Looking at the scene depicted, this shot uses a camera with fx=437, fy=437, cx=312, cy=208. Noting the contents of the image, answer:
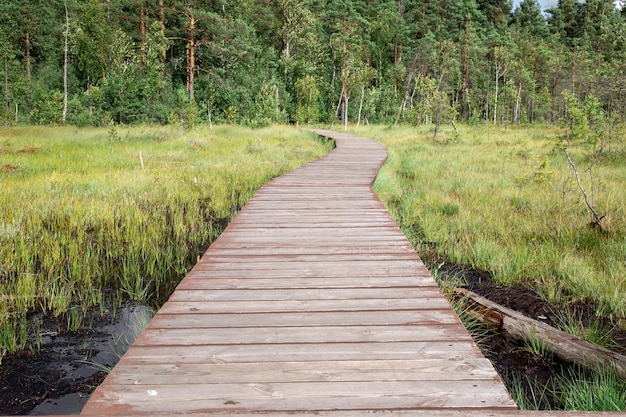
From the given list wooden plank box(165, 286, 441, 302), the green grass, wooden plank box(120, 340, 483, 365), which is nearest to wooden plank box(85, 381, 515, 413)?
wooden plank box(120, 340, 483, 365)

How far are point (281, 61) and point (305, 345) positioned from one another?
40.4m

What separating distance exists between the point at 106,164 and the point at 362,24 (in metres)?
38.4

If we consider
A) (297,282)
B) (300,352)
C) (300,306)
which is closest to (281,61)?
(297,282)

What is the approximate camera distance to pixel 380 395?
1.65 metres

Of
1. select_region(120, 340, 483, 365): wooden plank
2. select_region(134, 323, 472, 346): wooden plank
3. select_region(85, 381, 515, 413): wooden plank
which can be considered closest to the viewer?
select_region(85, 381, 515, 413): wooden plank

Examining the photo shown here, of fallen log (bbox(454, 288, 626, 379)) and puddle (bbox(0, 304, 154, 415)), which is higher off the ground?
fallen log (bbox(454, 288, 626, 379))

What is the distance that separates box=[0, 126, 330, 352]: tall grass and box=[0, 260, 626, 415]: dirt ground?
6.7 inches

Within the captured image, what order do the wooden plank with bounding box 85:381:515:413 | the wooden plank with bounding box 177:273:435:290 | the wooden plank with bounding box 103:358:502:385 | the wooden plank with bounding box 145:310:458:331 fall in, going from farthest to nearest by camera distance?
the wooden plank with bounding box 177:273:435:290 < the wooden plank with bounding box 145:310:458:331 < the wooden plank with bounding box 103:358:502:385 < the wooden plank with bounding box 85:381:515:413

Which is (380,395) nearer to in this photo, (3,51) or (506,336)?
(506,336)

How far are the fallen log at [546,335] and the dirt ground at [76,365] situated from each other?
9 centimetres

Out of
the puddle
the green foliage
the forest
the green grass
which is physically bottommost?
the puddle

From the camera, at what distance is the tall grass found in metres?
3.87

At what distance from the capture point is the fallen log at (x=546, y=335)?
98.7 inches

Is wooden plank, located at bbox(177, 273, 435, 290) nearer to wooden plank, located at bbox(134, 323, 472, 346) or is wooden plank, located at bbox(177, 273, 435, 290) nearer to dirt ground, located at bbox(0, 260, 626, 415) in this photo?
wooden plank, located at bbox(134, 323, 472, 346)
